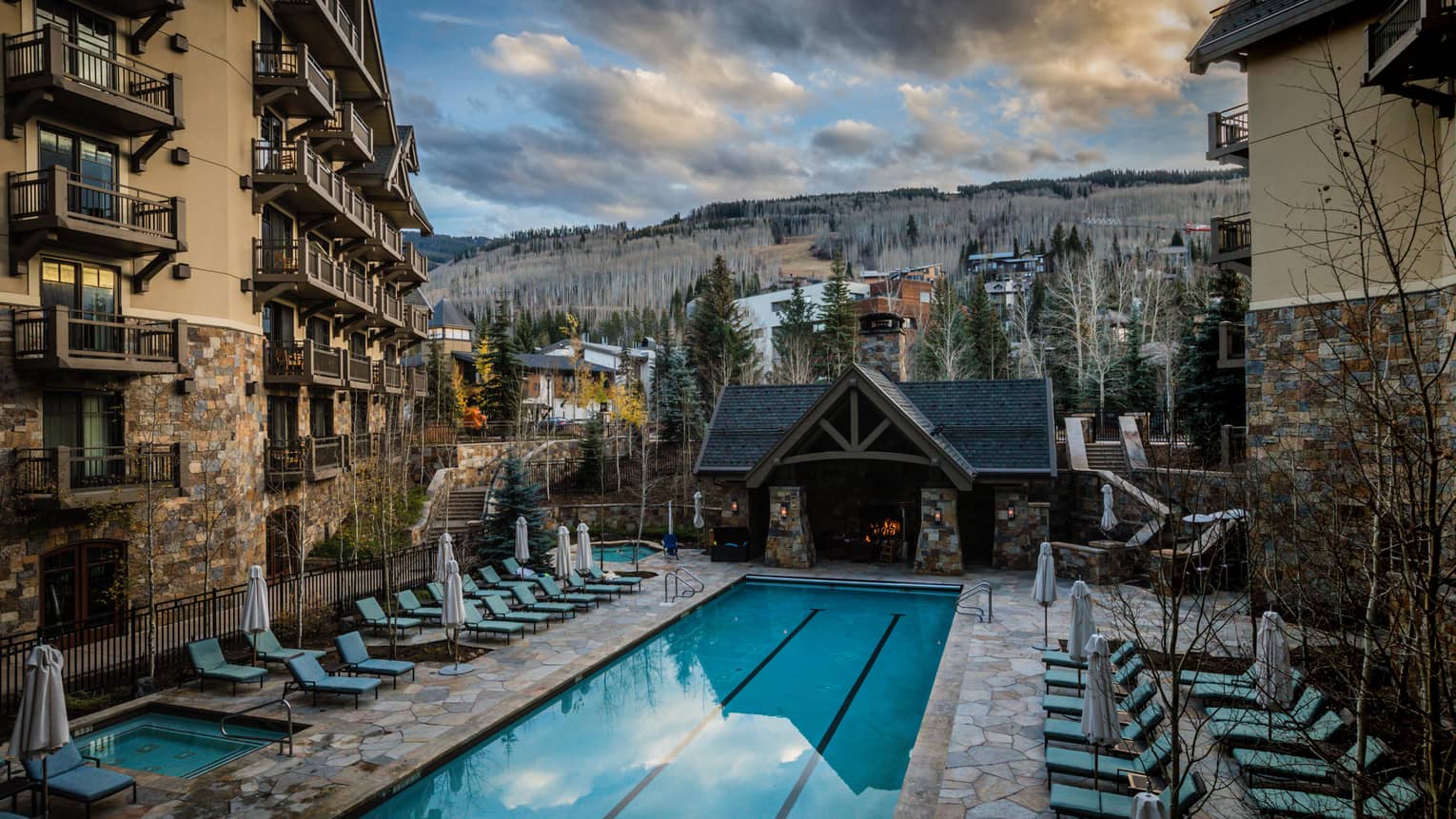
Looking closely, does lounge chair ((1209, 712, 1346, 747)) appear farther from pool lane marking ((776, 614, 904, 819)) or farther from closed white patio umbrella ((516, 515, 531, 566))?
closed white patio umbrella ((516, 515, 531, 566))

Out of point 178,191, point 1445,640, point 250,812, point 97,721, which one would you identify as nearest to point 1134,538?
point 1445,640

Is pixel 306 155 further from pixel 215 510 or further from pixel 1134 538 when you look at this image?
pixel 1134 538

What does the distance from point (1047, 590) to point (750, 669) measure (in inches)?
222

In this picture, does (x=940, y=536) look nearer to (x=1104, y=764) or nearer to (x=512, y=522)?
(x=512, y=522)

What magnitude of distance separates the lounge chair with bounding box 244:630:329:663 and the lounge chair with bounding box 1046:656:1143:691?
1168 cm

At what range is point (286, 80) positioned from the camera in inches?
774

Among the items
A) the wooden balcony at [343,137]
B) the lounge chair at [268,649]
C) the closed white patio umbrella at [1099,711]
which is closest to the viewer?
the closed white patio umbrella at [1099,711]

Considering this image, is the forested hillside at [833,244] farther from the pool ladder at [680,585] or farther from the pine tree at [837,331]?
the pool ladder at [680,585]

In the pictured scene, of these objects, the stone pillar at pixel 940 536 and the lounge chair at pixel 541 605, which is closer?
the lounge chair at pixel 541 605

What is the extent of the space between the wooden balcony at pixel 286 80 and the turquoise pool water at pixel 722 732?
1612 centimetres

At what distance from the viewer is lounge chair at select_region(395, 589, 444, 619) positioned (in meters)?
16.9

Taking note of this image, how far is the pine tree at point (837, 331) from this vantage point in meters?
50.0

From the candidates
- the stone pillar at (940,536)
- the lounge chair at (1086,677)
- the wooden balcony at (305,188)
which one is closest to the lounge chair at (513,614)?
the lounge chair at (1086,677)

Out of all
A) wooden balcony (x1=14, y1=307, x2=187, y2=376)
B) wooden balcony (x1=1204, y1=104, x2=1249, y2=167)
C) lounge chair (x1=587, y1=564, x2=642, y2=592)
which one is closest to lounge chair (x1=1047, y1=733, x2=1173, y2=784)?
lounge chair (x1=587, y1=564, x2=642, y2=592)
